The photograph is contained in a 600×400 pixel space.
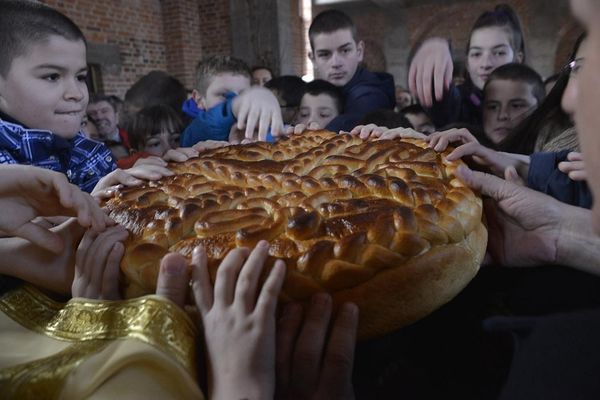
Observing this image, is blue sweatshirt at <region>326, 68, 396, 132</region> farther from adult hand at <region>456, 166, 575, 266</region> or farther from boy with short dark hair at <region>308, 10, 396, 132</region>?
adult hand at <region>456, 166, 575, 266</region>

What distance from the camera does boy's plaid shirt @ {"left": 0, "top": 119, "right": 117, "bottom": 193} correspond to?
1079 mm

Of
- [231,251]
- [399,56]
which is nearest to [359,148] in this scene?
[231,251]

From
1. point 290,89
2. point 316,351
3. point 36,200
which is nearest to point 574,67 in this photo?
point 316,351

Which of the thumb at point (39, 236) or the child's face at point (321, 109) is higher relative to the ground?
the child's face at point (321, 109)

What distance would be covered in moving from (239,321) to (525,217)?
55 cm

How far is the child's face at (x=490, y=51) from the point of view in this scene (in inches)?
88.2

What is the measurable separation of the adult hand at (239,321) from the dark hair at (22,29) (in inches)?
29.7

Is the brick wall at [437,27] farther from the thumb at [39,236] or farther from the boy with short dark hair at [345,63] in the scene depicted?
the thumb at [39,236]

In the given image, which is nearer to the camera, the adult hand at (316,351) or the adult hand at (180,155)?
the adult hand at (316,351)

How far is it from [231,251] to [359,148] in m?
0.45

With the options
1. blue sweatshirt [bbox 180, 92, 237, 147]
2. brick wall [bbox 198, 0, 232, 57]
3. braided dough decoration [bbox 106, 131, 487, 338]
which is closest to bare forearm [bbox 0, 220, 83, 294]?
braided dough decoration [bbox 106, 131, 487, 338]

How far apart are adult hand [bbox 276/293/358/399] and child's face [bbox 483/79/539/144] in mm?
1609

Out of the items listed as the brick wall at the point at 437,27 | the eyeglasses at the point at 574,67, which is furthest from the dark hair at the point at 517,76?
the brick wall at the point at 437,27

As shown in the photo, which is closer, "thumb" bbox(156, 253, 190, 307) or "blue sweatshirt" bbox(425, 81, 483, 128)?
"thumb" bbox(156, 253, 190, 307)
